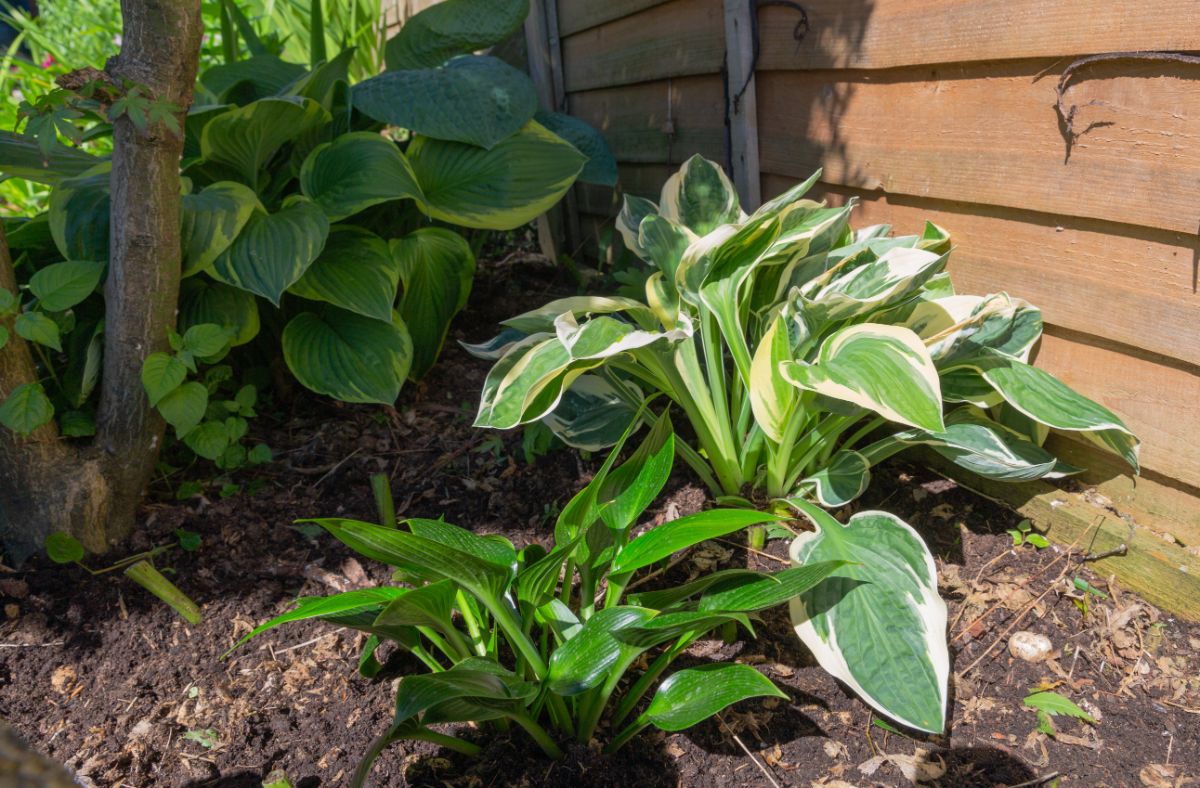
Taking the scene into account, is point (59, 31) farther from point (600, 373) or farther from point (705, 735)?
point (705, 735)

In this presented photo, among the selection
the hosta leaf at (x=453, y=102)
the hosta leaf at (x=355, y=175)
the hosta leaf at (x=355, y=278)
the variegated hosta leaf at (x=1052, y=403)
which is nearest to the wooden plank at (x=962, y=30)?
the variegated hosta leaf at (x=1052, y=403)

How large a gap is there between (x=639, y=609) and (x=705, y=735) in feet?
1.13

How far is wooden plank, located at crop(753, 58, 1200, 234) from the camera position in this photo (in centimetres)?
150

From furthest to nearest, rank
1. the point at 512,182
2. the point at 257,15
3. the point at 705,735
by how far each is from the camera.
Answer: the point at 257,15, the point at 512,182, the point at 705,735

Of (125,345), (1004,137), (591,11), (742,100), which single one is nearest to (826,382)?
(1004,137)

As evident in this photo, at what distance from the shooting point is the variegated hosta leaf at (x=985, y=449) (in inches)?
65.7

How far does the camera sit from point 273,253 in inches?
76.8

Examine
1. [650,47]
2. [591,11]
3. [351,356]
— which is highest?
[591,11]

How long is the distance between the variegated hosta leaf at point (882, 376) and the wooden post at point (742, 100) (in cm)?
105

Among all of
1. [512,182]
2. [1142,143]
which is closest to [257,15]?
[512,182]

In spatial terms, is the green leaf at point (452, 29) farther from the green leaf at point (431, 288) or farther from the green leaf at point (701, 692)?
the green leaf at point (701, 692)

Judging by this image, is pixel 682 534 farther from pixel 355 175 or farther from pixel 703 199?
pixel 355 175

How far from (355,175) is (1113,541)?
6.33 feet

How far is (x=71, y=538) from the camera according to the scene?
5.97 feet
